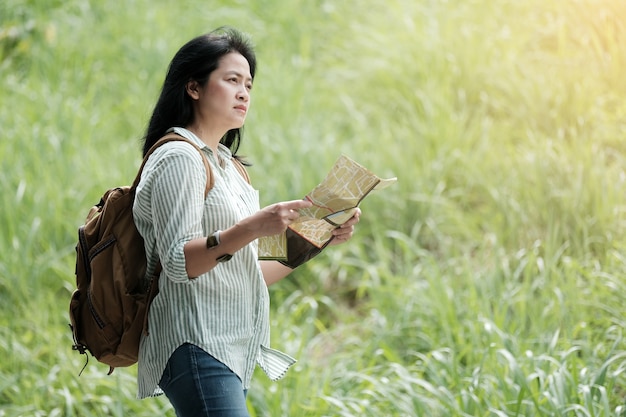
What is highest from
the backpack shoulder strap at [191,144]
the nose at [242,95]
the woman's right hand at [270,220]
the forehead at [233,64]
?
the forehead at [233,64]

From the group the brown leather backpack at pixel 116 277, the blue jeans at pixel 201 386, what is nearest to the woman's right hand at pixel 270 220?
the brown leather backpack at pixel 116 277

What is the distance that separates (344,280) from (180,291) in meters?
3.02

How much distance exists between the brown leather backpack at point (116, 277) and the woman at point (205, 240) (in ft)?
0.11

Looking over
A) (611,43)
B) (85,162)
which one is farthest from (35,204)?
(611,43)

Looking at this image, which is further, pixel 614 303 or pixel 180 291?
pixel 614 303

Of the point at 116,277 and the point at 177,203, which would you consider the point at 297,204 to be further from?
the point at 116,277

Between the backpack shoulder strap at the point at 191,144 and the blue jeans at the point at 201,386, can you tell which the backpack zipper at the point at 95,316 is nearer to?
the blue jeans at the point at 201,386

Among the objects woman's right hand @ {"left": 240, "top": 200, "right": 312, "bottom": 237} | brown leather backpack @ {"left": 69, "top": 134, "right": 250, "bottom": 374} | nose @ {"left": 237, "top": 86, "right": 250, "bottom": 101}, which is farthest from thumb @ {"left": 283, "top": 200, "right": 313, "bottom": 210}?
nose @ {"left": 237, "top": 86, "right": 250, "bottom": 101}

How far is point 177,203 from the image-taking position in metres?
2.05

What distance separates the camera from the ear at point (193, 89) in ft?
7.60

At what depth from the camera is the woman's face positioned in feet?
7.50

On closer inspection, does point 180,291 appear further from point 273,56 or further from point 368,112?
point 273,56

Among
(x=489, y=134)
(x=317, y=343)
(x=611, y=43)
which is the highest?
(x=611, y=43)

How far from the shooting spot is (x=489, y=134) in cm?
562
